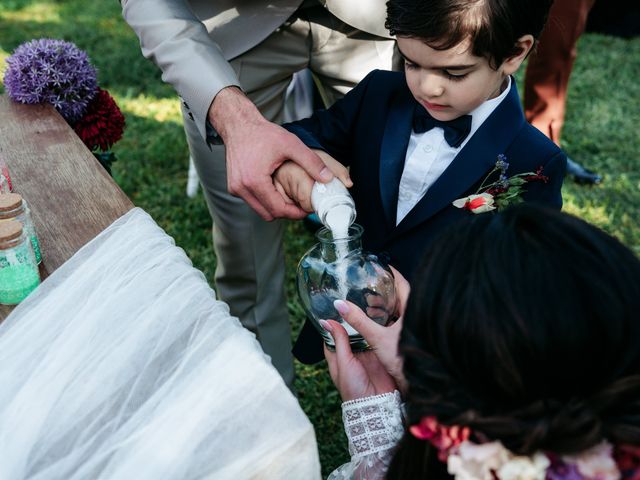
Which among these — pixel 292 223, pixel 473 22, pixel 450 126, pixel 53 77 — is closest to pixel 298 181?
pixel 450 126

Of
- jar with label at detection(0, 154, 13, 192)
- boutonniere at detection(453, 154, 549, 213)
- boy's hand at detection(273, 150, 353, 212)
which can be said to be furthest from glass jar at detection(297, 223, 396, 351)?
jar with label at detection(0, 154, 13, 192)

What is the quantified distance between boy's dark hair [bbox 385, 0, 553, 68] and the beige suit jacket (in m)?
0.52

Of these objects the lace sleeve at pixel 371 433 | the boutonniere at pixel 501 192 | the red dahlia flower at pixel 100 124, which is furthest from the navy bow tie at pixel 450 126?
the red dahlia flower at pixel 100 124

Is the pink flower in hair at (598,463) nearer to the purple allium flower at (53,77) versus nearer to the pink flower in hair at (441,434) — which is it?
the pink flower in hair at (441,434)

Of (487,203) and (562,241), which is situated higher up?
(562,241)

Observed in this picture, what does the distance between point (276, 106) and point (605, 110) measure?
116 inches

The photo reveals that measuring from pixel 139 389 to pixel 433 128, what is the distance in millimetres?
1033

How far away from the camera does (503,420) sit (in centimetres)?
93

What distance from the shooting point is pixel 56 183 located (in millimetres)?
1646

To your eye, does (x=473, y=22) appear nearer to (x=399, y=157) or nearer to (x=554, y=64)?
(x=399, y=157)

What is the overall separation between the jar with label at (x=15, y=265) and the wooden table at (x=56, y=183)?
36mm

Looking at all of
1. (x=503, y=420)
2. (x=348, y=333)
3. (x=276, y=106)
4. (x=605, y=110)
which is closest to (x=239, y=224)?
(x=276, y=106)

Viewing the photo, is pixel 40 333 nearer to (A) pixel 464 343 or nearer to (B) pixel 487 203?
(A) pixel 464 343

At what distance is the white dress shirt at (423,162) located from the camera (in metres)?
1.77
